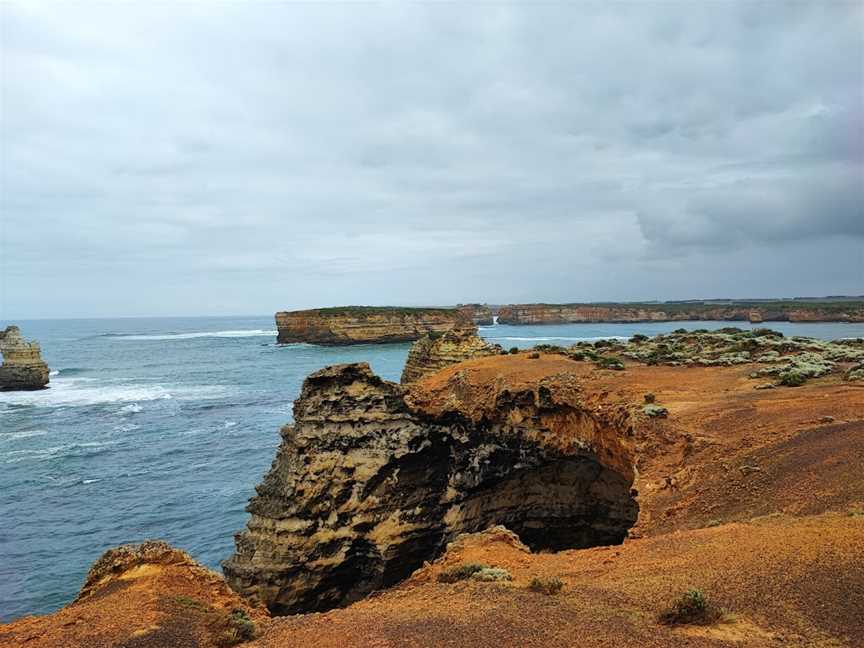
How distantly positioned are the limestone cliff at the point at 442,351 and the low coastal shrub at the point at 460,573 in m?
21.5

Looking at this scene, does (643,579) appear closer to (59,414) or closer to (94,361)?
(59,414)

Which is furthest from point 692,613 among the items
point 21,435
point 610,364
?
point 21,435

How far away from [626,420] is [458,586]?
8.63 metres

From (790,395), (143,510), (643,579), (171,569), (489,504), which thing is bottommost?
(143,510)

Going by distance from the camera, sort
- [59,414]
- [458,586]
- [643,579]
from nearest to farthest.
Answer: [643,579] < [458,586] < [59,414]

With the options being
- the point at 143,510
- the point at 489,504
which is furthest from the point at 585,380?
the point at 143,510

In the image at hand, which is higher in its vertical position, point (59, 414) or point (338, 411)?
point (338, 411)

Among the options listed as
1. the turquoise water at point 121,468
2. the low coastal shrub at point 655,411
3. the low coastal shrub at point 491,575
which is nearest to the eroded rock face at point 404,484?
the low coastal shrub at point 655,411

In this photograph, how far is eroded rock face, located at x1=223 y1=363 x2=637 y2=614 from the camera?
16375mm

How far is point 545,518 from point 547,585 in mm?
12621

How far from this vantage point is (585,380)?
63.3ft

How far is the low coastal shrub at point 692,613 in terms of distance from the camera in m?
6.26

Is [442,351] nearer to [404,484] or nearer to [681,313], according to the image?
[404,484]

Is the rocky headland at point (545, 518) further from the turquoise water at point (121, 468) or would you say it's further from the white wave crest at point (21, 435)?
the white wave crest at point (21, 435)
